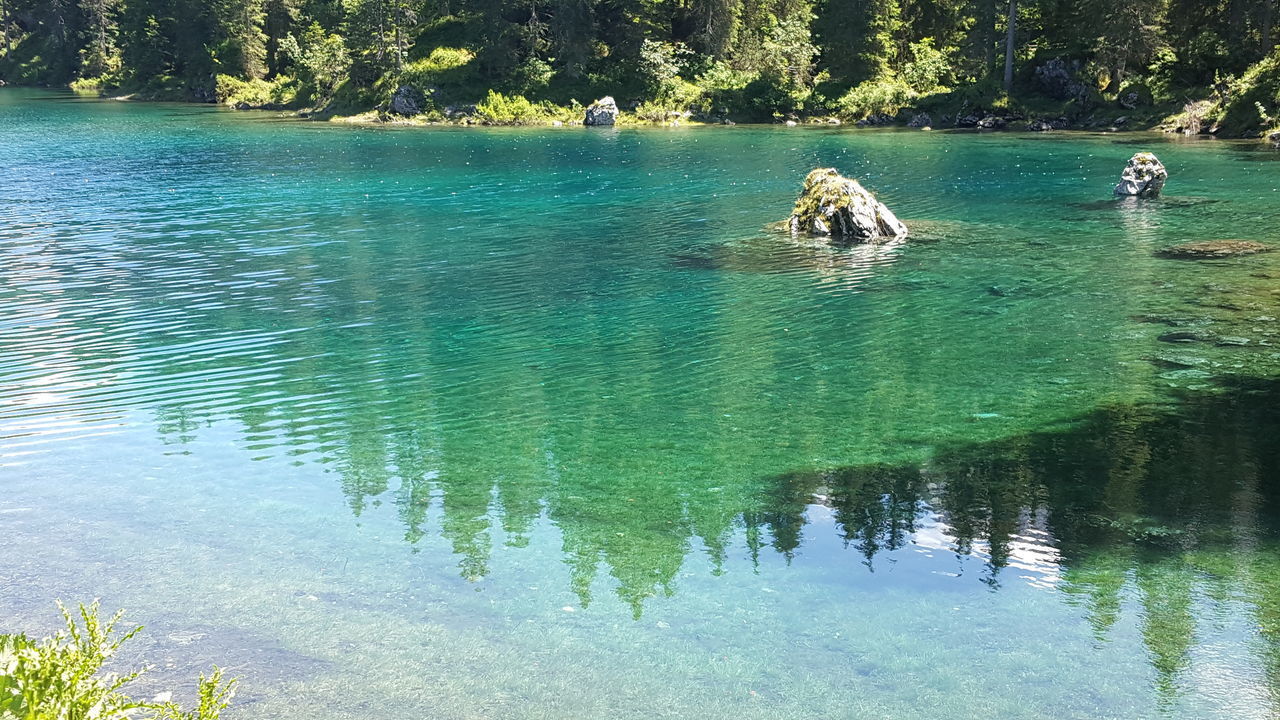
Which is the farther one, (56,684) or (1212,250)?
(1212,250)

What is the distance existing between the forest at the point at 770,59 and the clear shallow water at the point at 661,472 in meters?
46.9

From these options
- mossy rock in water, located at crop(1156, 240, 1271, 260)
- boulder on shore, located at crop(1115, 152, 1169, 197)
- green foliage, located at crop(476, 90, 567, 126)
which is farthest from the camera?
green foliage, located at crop(476, 90, 567, 126)

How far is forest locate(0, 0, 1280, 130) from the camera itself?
2771 inches

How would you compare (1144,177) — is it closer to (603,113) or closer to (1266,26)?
(1266,26)

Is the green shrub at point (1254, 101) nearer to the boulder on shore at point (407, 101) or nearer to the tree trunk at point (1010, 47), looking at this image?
the tree trunk at point (1010, 47)

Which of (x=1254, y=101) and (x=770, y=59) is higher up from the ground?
(x=770, y=59)

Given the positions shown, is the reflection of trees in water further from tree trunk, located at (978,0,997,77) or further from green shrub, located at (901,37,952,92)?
green shrub, located at (901,37,952,92)

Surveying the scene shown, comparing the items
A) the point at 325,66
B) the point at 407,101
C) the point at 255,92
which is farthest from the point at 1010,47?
the point at 255,92

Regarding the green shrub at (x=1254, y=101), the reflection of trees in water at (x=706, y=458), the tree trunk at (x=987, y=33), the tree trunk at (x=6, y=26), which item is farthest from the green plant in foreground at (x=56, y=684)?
the tree trunk at (x=6, y=26)

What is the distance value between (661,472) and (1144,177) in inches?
1272

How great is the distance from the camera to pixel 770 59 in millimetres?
87562

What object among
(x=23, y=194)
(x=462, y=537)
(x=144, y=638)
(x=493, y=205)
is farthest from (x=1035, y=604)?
(x=23, y=194)

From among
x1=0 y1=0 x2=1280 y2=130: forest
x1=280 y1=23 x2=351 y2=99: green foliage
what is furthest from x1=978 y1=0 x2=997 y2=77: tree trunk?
x1=280 y1=23 x2=351 y2=99: green foliage

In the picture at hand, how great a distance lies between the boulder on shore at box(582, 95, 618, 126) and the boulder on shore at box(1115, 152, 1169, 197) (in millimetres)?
54718
